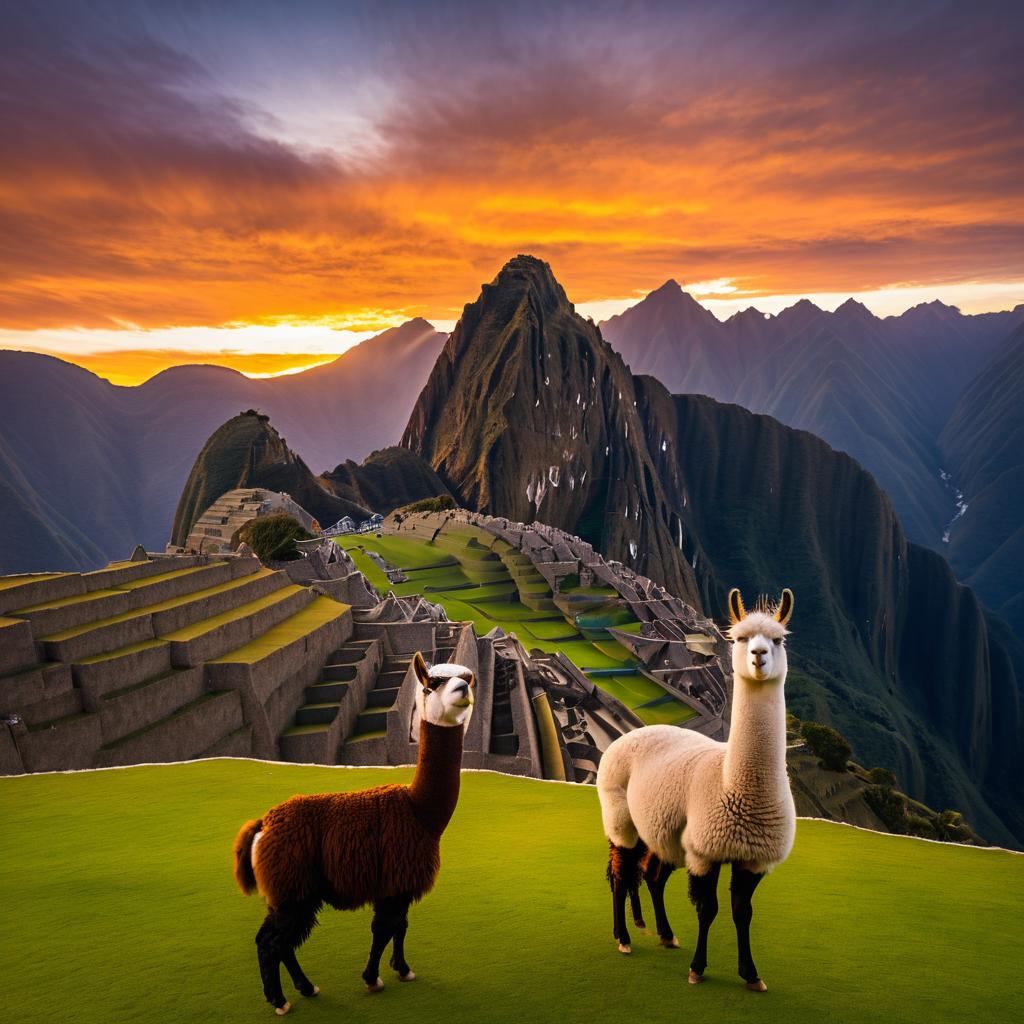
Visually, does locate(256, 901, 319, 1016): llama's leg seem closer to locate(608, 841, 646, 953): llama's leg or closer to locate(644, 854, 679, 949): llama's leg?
locate(608, 841, 646, 953): llama's leg

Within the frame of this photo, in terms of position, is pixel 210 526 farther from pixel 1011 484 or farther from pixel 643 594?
pixel 1011 484

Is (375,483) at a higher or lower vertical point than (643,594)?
higher

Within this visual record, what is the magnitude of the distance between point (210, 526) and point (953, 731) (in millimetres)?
128788

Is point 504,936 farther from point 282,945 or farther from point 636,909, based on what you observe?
point 282,945

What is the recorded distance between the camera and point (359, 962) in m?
4.29

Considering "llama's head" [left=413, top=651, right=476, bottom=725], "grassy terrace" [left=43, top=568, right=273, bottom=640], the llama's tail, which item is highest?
"llama's head" [left=413, top=651, right=476, bottom=725]

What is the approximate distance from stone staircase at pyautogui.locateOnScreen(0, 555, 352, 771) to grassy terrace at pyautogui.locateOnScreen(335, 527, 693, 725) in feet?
51.8

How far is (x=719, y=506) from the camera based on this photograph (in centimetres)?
18200

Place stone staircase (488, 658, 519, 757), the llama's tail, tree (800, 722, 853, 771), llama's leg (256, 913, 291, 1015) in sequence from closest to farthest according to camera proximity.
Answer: llama's leg (256, 913, 291, 1015) → the llama's tail → stone staircase (488, 658, 519, 757) → tree (800, 722, 853, 771)

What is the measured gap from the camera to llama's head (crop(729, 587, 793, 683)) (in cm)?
389

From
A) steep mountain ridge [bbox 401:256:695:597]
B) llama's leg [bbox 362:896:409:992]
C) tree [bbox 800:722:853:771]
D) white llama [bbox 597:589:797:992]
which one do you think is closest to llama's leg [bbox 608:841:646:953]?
white llama [bbox 597:589:797:992]

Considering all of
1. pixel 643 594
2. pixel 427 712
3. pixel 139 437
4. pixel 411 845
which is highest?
pixel 139 437

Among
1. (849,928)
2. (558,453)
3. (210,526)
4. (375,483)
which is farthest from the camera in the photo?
(558,453)

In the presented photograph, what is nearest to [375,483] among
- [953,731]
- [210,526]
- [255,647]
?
[210,526]
